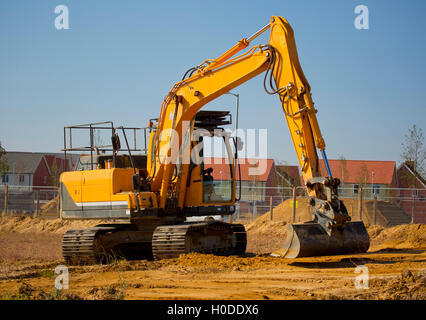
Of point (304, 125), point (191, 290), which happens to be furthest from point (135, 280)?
point (304, 125)

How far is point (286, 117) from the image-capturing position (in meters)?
10.6

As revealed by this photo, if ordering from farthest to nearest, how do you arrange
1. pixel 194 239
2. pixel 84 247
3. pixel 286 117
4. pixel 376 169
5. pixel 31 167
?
1. pixel 31 167
2. pixel 376 169
3. pixel 84 247
4. pixel 194 239
5. pixel 286 117

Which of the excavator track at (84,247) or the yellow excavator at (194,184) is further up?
the yellow excavator at (194,184)

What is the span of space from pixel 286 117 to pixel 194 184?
3.24 meters

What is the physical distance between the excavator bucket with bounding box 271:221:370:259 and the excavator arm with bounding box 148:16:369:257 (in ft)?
0.06

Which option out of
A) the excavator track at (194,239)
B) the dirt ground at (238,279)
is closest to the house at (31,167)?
the excavator track at (194,239)

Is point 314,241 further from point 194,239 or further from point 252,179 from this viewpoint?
point 252,179

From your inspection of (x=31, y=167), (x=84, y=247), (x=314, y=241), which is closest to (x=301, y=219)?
(x=84, y=247)

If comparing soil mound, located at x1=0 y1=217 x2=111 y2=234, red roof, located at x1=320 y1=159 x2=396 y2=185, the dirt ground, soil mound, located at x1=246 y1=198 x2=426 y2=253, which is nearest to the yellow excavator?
the dirt ground

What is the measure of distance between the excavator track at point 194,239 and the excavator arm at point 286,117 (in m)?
0.95

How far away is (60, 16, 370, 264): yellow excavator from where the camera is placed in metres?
10.2

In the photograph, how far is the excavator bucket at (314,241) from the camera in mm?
9828

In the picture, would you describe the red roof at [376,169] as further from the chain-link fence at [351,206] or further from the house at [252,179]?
the chain-link fence at [351,206]
